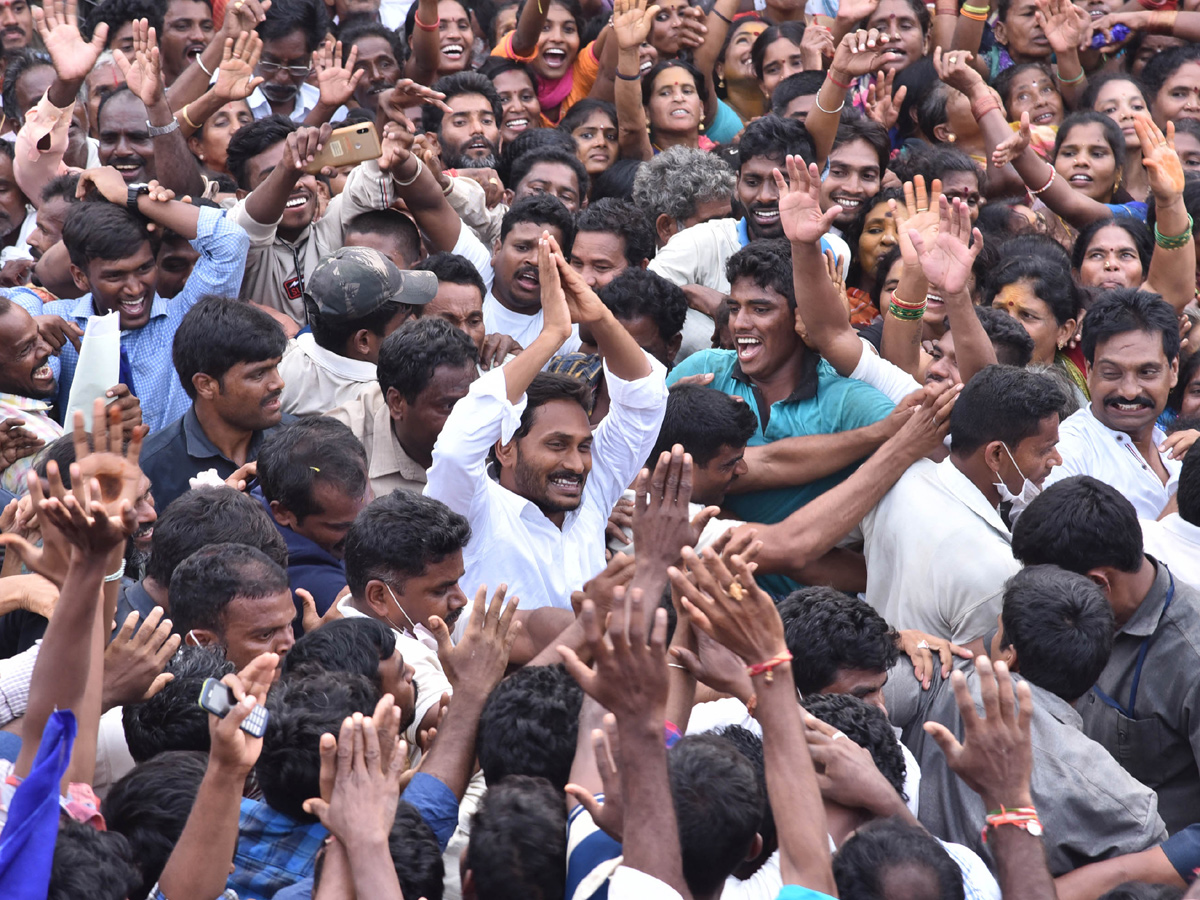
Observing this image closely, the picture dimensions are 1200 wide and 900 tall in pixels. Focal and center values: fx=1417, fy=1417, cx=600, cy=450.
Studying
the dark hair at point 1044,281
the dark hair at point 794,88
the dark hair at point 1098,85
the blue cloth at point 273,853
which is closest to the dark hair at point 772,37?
the dark hair at point 794,88

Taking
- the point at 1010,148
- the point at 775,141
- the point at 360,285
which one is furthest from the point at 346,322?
the point at 1010,148

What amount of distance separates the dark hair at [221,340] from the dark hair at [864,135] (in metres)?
3.19

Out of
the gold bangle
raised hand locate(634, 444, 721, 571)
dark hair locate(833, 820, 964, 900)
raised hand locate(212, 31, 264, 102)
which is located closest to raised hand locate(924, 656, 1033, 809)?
dark hair locate(833, 820, 964, 900)

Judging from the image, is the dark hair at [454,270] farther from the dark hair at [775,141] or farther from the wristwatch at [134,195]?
the dark hair at [775,141]

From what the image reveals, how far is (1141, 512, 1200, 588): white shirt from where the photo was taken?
4391 mm

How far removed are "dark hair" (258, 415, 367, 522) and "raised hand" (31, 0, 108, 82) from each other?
297 centimetres

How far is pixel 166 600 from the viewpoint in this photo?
154 inches

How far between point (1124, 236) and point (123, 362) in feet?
14.6

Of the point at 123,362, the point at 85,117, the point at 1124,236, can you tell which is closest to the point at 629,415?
the point at 123,362

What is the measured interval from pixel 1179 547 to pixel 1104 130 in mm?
3780

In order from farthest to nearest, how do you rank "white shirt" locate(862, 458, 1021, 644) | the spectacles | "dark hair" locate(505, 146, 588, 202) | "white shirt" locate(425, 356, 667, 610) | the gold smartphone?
the spectacles, "dark hair" locate(505, 146, 588, 202), the gold smartphone, "white shirt" locate(862, 458, 1021, 644), "white shirt" locate(425, 356, 667, 610)

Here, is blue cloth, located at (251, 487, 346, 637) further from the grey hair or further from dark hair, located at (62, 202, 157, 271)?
the grey hair

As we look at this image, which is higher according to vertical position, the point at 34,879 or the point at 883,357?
the point at 34,879

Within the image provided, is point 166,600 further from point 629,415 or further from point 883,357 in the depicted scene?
point 883,357
